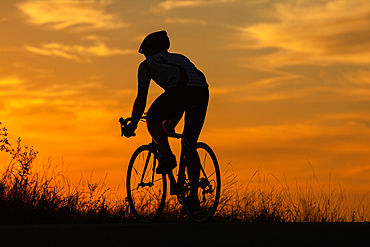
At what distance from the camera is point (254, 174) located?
36.7 ft

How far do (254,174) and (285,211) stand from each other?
1.23 m

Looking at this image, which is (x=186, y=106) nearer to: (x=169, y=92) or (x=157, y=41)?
(x=169, y=92)

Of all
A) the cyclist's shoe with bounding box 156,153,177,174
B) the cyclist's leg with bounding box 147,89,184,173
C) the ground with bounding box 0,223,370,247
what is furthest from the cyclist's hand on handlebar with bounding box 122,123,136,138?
the ground with bounding box 0,223,370,247

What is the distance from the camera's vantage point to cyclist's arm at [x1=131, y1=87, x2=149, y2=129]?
8.25m

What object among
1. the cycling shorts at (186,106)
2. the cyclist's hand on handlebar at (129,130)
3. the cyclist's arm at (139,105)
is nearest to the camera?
the cycling shorts at (186,106)

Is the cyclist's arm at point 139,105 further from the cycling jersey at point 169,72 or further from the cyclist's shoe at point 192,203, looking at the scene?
the cyclist's shoe at point 192,203

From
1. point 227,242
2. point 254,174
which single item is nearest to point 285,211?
point 254,174

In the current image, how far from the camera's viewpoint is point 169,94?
7863 mm

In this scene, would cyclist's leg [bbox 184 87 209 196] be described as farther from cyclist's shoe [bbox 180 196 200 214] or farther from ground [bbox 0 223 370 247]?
ground [bbox 0 223 370 247]

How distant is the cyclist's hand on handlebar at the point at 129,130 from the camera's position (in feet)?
28.7

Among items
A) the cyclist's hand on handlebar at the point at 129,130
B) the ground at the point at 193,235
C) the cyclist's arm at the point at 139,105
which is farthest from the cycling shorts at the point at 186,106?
the ground at the point at 193,235

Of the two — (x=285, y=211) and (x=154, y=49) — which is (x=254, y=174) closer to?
(x=285, y=211)

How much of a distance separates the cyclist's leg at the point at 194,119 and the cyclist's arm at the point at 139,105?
2.26 ft

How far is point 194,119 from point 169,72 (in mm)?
699
